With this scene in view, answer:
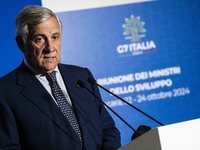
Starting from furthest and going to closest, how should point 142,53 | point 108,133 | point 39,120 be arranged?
point 142,53, point 108,133, point 39,120

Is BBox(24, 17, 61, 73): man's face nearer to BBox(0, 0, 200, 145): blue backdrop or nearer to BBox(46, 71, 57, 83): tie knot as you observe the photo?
BBox(46, 71, 57, 83): tie knot

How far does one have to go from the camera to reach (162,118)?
455 centimetres

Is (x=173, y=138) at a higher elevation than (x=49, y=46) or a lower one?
lower

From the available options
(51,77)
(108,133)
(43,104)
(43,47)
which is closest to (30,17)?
(43,47)

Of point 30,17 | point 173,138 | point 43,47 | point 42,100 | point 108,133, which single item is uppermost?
point 30,17

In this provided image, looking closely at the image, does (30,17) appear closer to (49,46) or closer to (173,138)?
(49,46)

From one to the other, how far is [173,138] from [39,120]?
89 cm

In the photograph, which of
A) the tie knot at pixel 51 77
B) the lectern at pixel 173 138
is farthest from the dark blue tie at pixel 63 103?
the lectern at pixel 173 138

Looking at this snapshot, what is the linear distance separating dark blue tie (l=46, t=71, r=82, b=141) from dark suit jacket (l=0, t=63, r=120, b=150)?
31mm

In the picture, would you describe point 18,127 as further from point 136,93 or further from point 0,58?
point 136,93

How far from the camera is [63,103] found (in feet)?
8.78

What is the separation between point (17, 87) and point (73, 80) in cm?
35

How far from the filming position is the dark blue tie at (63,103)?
265 centimetres

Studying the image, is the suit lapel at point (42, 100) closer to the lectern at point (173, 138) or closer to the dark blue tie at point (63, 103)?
the dark blue tie at point (63, 103)
